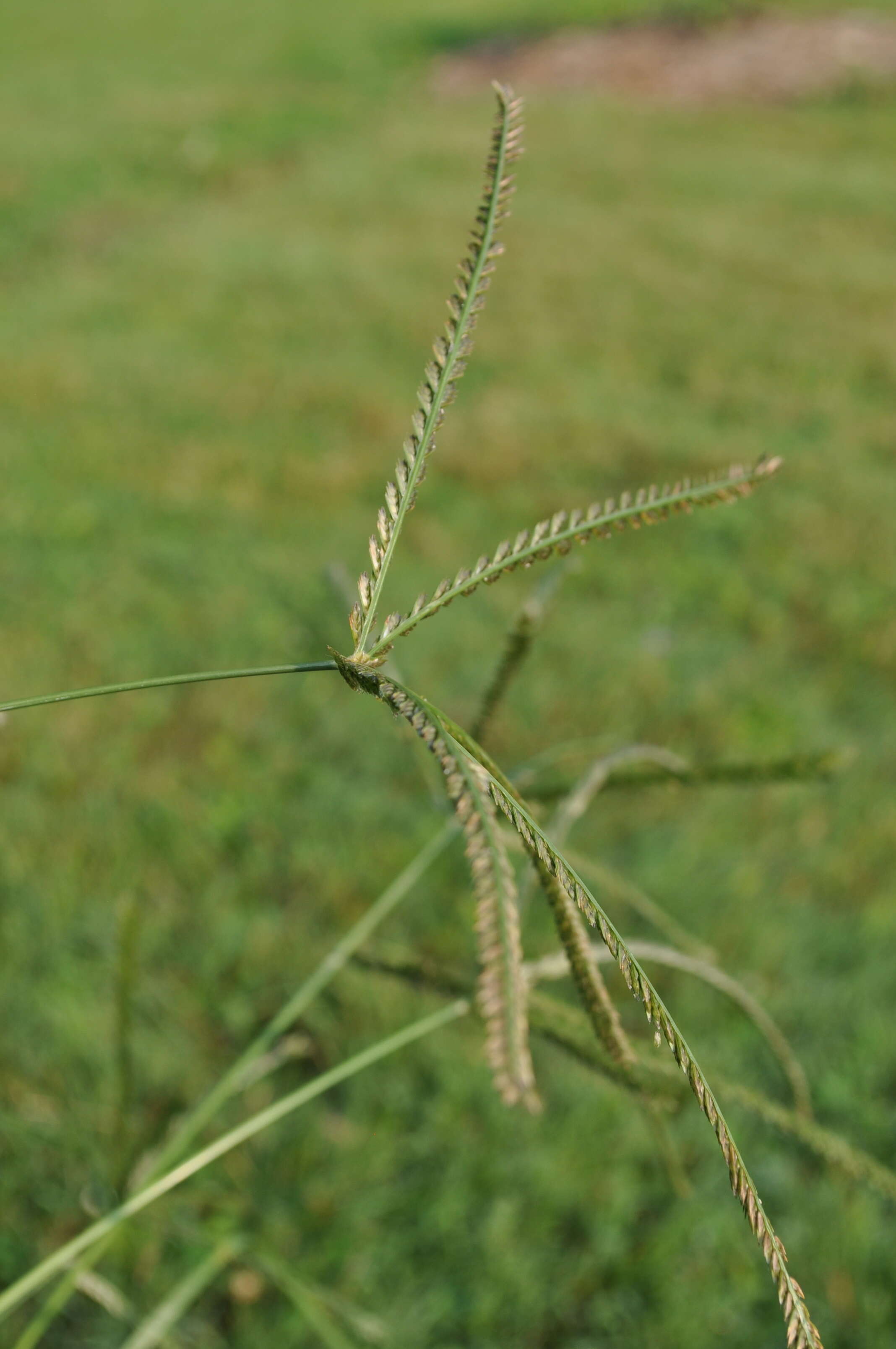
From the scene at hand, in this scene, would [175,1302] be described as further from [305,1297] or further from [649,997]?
[649,997]

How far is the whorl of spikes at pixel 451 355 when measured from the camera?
1.72ft

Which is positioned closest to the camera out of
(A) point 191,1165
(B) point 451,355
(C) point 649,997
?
(C) point 649,997

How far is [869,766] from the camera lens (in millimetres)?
3043

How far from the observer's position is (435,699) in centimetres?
316

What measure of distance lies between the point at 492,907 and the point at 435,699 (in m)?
2.70

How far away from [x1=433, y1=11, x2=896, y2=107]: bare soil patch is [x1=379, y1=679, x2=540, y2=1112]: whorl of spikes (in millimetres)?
14126

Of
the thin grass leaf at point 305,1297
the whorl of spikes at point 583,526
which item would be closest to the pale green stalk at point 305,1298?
the thin grass leaf at point 305,1297

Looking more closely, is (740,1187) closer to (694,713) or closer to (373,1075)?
(373,1075)

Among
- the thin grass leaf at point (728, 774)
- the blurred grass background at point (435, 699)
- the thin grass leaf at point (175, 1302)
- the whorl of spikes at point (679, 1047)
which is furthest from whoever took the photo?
the blurred grass background at point (435, 699)

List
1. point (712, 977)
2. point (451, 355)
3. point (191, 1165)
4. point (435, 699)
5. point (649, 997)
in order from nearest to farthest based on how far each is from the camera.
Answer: point (649, 997), point (451, 355), point (191, 1165), point (712, 977), point (435, 699)

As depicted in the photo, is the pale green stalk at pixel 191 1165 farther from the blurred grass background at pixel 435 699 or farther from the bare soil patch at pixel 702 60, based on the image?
the bare soil patch at pixel 702 60

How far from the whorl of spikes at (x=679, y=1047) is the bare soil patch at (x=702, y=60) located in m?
14.2

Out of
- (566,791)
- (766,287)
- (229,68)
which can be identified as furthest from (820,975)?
(229,68)

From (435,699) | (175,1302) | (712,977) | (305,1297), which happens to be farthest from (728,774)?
(435,699)
